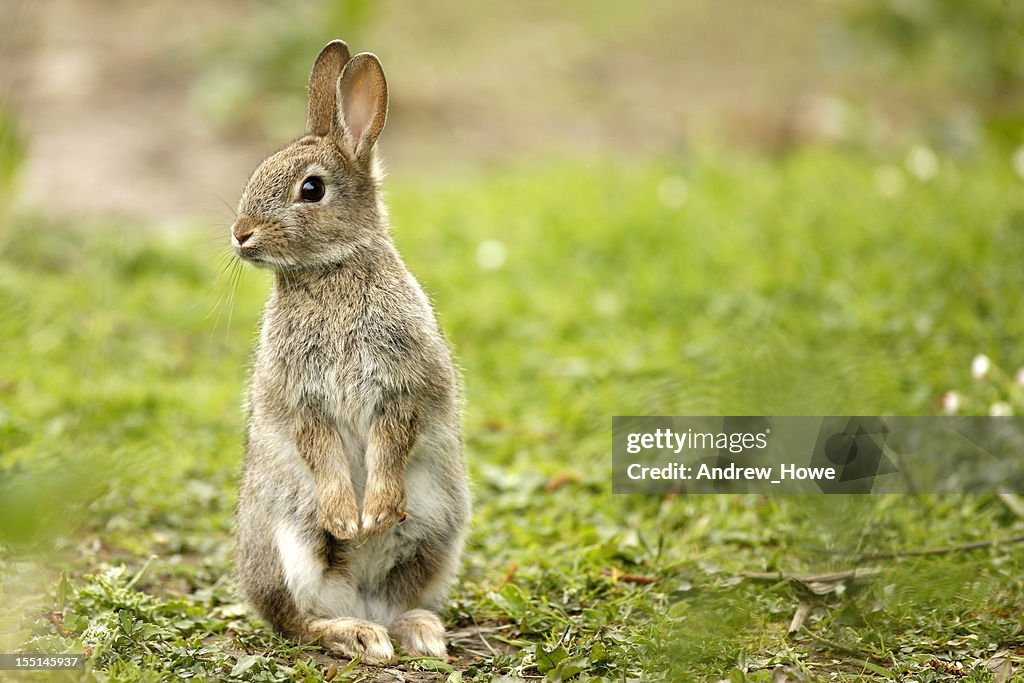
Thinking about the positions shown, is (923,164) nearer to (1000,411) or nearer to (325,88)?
Result: (1000,411)

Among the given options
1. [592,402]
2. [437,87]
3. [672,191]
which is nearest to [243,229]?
[592,402]

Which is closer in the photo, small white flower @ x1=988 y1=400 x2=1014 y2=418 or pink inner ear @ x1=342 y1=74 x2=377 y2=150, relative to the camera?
pink inner ear @ x1=342 y1=74 x2=377 y2=150

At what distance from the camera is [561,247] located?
23.5 feet

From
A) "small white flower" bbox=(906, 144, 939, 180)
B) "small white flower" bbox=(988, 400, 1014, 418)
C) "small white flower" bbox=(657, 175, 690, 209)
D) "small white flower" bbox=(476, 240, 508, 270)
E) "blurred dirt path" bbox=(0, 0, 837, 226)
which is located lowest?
"small white flower" bbox=(988, 400, 1014, 418)

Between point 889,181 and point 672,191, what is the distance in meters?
1.35

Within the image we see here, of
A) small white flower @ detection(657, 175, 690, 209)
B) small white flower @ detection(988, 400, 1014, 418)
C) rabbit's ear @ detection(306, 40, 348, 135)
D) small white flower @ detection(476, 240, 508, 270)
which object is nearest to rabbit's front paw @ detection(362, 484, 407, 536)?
rabbit's ear @ detection(306, 40, 348, 135)

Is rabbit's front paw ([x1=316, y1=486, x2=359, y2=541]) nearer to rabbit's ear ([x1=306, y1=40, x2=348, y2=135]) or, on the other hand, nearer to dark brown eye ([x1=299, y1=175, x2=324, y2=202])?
dark brown eye ([x1=299, y1=175, x2=324, y2=202])

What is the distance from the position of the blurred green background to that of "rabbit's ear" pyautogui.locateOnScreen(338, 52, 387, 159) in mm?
736

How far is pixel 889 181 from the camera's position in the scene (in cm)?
752

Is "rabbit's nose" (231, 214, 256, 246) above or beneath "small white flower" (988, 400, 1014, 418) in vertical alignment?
above

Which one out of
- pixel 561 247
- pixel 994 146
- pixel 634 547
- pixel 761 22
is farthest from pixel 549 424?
pixel 761 22

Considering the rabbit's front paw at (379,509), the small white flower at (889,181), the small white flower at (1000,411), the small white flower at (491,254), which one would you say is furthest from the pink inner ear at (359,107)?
the small white flower at (889,181)

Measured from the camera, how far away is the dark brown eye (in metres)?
3.43

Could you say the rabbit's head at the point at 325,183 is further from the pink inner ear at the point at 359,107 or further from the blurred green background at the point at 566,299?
the blurred green background at the point at 566,299
